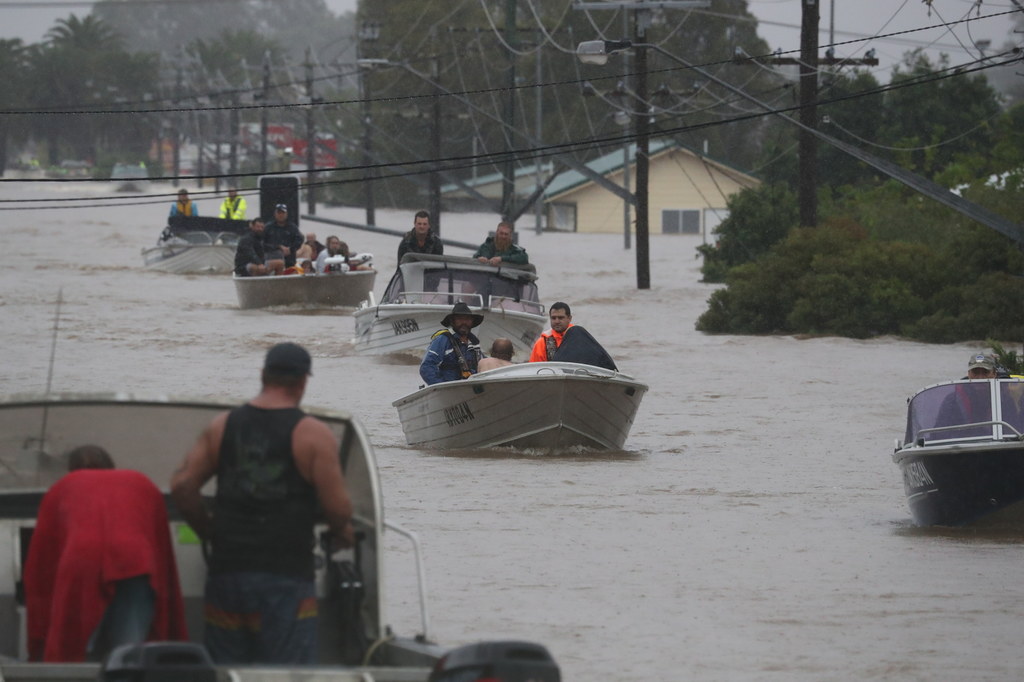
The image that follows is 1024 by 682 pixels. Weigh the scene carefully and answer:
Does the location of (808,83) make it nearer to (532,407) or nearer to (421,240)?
(421,240)

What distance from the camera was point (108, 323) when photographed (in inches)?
1377

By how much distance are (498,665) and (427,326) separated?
20965mm

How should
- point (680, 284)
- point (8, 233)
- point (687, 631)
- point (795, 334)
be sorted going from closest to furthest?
point (687, 631) → point (795, 334) → point (680, 284) → point (8, 233)

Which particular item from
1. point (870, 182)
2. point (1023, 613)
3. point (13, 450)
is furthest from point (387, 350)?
point (870, 182)

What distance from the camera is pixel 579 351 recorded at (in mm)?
17828

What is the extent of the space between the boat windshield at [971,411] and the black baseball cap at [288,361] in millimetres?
8100

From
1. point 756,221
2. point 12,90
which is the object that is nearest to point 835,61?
point 756,221

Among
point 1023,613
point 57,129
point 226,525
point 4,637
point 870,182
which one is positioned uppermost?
point 57,129

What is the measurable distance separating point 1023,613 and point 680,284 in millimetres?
37673

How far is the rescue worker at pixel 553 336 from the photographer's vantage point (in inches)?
701

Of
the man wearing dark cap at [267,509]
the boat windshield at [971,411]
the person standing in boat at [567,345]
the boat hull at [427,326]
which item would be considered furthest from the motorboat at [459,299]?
the man wearing dark cap at [267,509]

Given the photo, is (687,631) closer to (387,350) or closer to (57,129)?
(387,350)

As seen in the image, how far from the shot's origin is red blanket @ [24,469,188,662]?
251 inches

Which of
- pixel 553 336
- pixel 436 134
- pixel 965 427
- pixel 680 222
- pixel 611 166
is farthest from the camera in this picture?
pixel 680 222
